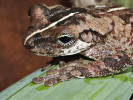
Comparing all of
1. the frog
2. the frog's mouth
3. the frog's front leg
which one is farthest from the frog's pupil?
the frog's front leg

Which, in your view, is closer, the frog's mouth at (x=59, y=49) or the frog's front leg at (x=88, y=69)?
the frog's front leg at (x=88, y=69)

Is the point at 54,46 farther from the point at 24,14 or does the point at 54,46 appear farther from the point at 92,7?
the point at 24,14

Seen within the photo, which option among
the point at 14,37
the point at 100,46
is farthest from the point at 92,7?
the point at 14,37

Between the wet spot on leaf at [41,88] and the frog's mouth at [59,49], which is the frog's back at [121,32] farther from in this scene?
the wet spot on leaf at [41,88]

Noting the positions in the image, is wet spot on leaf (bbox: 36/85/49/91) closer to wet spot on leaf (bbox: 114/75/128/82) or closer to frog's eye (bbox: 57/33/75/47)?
frog's eye (bbox: 57/33/75/47)

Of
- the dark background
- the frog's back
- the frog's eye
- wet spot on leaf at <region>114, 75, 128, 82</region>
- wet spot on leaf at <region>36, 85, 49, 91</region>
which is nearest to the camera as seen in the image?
wet spot on leaf at <region>36, 85, 49, 91</region>

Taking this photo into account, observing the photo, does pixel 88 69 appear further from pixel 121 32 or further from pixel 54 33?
pixel 121 32

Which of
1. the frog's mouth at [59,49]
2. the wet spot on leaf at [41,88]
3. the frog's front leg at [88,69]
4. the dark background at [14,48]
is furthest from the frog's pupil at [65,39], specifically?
the dark background at [14,48]
